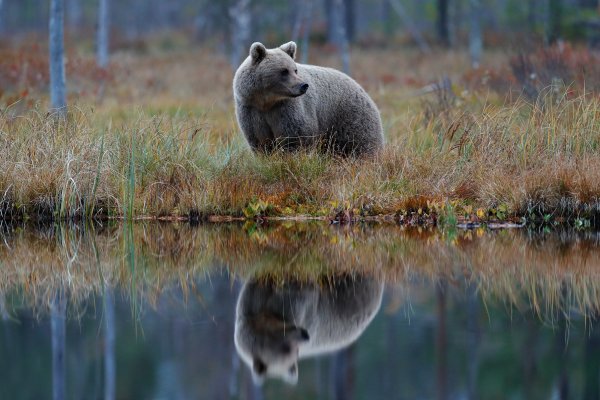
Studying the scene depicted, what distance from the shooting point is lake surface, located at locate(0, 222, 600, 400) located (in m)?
4.83

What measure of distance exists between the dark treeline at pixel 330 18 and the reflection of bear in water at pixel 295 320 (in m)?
13.2

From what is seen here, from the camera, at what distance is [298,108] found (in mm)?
10219

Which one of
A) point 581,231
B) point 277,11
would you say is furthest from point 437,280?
point 277,11

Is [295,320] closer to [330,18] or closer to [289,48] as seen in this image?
[289,48]

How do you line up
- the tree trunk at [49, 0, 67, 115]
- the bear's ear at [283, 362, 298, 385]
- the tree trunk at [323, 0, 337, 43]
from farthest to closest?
1. the tree trunk at [323, 0, 337, 43]
2. the tree trunk at [49, 0, 67, 115]
3. the bear's ear at [283, 362, 298, 385]

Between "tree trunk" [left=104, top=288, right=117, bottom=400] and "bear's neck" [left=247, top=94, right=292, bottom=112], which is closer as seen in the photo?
"tree trunk" [left=104, top=288, right=117, bottom=400]

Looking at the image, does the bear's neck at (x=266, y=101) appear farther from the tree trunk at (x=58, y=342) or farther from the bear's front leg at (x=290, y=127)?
the tree trunk at (x=58, y=342)

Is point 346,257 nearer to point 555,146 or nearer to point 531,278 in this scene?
point 531,278

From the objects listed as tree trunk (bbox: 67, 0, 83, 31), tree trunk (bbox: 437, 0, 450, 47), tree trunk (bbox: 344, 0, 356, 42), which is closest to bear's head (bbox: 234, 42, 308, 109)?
tree trunk (bbox: 437, 0, 450, 47)

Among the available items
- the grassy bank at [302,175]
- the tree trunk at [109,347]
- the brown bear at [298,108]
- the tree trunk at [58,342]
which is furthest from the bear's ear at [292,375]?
the brown bear at [298,108]

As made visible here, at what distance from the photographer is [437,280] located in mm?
7086

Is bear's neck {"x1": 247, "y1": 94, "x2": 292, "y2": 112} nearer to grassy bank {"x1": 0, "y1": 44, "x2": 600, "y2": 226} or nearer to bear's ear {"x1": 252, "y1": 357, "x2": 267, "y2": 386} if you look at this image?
grassy bank {"x1": 0, "y1": 44, "x2": 600, "y2": 226}

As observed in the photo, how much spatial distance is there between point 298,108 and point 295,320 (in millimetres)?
4649

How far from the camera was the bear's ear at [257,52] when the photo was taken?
993cm
